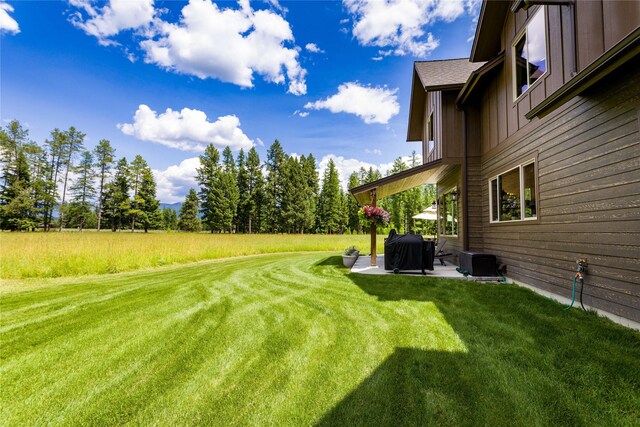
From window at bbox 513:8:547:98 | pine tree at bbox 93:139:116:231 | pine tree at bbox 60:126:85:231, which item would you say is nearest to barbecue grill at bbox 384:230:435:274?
window at bbox 513:8:547:98

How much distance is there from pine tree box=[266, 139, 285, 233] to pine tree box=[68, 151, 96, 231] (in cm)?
1947

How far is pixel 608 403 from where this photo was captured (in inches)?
72.3

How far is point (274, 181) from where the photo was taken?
114ft

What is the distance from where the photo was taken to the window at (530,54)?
190 inches

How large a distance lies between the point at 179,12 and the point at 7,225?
26454 mm

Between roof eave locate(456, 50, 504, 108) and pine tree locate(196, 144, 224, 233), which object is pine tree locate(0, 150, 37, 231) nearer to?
pine tree locate(196, 144, 224, 233)

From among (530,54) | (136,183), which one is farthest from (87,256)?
(136,183)

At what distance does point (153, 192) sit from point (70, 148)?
329 inches

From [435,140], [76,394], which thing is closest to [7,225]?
[76,394]

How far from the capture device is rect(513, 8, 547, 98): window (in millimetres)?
4816

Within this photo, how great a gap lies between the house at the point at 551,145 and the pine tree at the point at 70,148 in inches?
1243

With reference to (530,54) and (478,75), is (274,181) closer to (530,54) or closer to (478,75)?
(478,75)

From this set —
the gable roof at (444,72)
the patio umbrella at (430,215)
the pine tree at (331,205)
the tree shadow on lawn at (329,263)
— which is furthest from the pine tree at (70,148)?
the patio umbrella at (430,215)

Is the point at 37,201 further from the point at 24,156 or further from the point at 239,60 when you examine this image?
the point at 239,60
